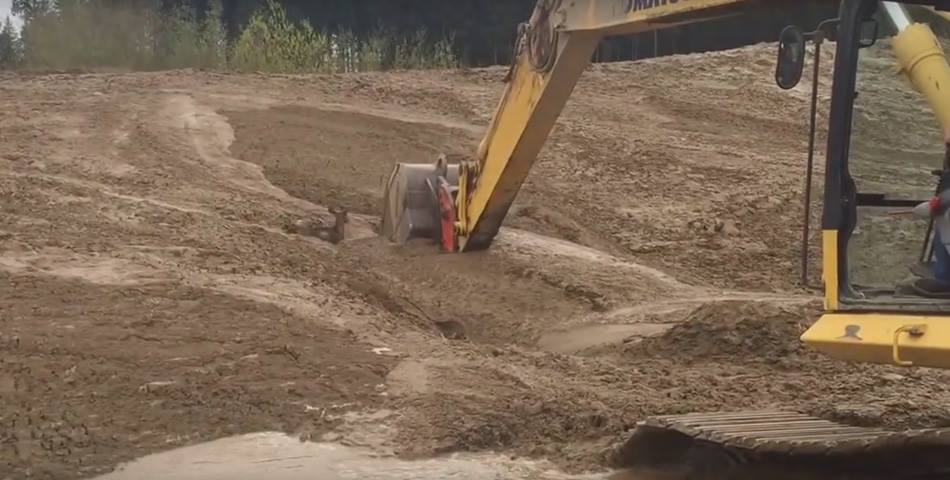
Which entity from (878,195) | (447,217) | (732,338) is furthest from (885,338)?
(447,217)

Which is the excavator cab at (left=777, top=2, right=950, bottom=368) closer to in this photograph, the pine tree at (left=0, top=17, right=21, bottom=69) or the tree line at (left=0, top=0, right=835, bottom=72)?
the tree line at (left=0, top=0, right=835, bottom=72)

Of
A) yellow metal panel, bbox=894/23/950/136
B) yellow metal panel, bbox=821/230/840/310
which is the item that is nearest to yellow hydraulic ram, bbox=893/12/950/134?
yellow metal panel, bbox=894/23/950/136

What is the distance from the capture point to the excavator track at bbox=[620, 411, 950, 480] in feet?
13.0

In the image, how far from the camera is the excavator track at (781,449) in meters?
3.95

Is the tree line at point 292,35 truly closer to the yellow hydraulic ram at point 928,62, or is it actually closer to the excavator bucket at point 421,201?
the excavator bucket at point 421,201

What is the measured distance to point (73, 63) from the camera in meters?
16.3

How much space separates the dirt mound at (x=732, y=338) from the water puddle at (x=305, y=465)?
2.22 metres

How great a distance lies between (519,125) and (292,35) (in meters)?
8.80

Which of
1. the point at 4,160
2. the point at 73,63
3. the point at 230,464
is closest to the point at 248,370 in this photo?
the point at 230,464

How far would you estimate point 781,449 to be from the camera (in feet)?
13.3

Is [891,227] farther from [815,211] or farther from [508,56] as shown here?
[508,56]

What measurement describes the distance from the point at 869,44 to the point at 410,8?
44.5 ft

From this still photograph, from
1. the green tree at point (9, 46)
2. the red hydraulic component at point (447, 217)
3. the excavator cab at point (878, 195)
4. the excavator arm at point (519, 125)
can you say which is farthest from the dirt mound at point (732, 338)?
the green tree at point (9, 46)

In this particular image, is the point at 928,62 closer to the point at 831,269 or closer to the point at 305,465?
the point at 831,269
